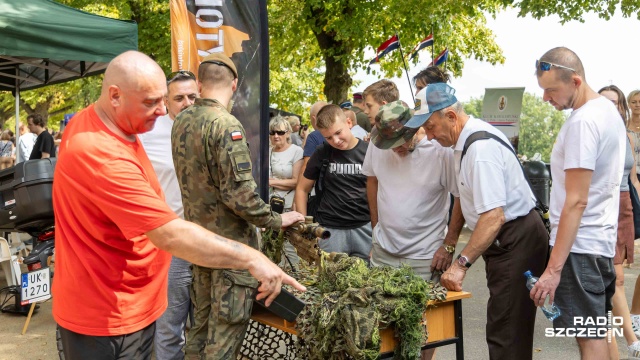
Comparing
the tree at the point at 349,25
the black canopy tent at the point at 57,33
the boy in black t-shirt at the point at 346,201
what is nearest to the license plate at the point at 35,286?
the black canopy tent at the point at 57,33

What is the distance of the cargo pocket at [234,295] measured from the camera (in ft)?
11.9

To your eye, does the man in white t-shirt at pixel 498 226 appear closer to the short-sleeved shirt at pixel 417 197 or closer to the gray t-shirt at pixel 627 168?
the short-sleeved shirt at pixel 417 197

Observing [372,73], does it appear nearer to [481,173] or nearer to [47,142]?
[47,142]

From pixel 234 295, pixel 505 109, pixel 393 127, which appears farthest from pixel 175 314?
pixel 505 109

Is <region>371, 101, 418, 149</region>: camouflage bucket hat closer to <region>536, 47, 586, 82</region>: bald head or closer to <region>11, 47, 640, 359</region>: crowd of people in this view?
<region>11, 47, 640, 359</region>: crowd of people

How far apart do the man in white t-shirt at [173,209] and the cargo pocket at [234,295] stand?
1.01 meters

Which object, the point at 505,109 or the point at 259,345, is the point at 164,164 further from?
the point at 505,109

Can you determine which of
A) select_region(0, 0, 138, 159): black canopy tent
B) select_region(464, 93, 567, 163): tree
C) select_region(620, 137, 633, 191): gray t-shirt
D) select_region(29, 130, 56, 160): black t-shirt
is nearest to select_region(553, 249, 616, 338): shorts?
select_region(620, 137, 633, 191): gray t-shirt

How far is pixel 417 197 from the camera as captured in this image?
450cm

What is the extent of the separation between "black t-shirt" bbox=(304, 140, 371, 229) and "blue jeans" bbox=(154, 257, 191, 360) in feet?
4.92

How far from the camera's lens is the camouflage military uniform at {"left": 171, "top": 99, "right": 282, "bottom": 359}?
352 cm

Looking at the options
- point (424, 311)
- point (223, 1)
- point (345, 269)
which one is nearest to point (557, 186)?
point (424, 311)

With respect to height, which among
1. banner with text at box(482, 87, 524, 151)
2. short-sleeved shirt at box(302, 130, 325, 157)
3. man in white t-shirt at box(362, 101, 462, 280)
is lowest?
man in white t-shirt at box(362, 101, 462, 280)

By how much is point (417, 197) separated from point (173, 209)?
161 centimetres
